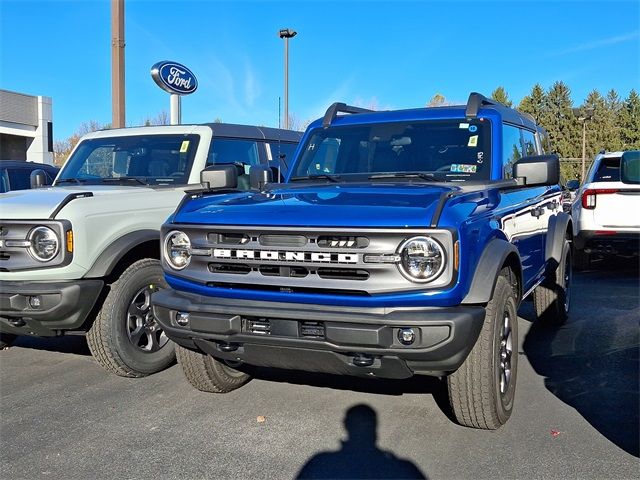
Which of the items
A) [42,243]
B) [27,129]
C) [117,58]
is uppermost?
[27,129]

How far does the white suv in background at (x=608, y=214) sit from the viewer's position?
328 inches

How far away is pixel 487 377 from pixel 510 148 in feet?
7.18

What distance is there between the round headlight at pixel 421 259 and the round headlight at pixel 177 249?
134cm

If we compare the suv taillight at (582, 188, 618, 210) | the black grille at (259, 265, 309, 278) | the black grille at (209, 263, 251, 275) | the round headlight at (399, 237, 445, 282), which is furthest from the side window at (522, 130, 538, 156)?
the black grille at (209, 263, 251, 275)

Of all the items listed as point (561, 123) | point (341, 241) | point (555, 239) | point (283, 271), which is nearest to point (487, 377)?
point (341, 241)

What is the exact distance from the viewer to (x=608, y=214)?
27.7ft

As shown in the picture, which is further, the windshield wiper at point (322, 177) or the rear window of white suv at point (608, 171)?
the rear window of white suv at point (608, 171)

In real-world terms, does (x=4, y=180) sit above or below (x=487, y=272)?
above

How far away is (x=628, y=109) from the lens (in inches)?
2660

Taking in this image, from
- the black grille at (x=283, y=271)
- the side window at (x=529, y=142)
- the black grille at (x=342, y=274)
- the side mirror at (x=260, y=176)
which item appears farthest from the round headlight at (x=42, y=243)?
the side window at (x=529, y=142)

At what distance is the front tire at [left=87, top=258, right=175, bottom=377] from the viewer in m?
4.50

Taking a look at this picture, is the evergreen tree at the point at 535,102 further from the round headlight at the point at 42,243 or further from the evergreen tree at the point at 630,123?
the round headlight at the point at 42,243

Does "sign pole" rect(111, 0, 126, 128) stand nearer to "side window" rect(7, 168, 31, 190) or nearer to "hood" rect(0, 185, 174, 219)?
"side window" rect(7, 168, 31, 190)

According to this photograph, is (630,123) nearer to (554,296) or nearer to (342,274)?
(554,296)
